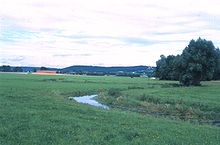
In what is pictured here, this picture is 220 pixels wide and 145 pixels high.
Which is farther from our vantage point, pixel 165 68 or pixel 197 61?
pixel 165 68

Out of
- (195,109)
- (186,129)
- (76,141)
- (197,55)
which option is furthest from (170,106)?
(197,55)

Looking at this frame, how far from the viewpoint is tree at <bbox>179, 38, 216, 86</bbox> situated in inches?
4114

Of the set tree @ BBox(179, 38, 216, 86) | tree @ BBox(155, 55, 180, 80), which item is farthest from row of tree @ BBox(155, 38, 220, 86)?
tree @ BBox(155, 55, 180, 80)

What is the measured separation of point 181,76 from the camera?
10881 centimetres

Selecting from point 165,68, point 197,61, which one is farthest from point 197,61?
point 165,68

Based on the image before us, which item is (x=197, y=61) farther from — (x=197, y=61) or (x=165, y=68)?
(x=165, y=68)

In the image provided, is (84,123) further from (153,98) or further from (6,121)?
(153,98)

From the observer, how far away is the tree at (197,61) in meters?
104

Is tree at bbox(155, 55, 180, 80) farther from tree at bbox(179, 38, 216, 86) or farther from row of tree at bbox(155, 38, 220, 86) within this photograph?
tree at bbox(179, 38, 216, 86)

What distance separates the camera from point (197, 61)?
105 meters

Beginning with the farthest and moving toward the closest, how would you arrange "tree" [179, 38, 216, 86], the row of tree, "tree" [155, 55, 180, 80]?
"tree" [155, 55, 180, 80]
"tree" [179, 38, 216, 86]
the row of tree

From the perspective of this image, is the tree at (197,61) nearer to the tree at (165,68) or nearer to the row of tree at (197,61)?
the row of tree at (197,61)

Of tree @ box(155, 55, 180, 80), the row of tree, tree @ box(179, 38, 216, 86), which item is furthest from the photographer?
tree @ box(155, 55, 180, 80)

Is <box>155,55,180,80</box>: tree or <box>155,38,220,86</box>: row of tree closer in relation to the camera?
<box>155,38,220,86</box>: row of tree
